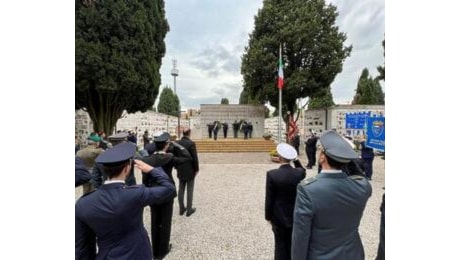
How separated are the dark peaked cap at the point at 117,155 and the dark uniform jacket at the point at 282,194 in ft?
5.30

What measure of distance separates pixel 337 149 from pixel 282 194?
115 centimetres

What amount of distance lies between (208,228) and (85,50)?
11085 millimetres

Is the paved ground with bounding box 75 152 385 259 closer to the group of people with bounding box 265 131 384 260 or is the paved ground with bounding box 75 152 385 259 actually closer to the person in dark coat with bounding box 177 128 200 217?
the person in dark coat with bounding box 177 128 200 217

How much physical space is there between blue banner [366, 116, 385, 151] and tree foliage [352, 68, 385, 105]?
2953cm

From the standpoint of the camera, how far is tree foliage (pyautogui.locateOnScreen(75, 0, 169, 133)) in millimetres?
11867

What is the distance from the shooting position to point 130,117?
22047mm

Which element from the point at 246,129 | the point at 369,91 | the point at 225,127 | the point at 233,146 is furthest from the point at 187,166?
the point at 369,91

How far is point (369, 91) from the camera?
38.4 m

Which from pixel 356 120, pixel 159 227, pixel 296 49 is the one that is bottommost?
pixel 159 227

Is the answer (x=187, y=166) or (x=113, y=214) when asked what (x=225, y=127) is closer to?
(x=187, y=166)

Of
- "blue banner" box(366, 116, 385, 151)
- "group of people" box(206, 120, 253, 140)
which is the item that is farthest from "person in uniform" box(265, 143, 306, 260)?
"group of people" box(206, 120, 253, 140)

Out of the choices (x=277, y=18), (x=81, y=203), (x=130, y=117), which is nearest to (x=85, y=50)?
(x=130, y=117)

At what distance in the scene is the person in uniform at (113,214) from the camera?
164 centimetres

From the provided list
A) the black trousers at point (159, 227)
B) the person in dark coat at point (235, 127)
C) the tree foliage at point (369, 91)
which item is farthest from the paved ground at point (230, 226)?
the tree foliage at point (369, 91)
